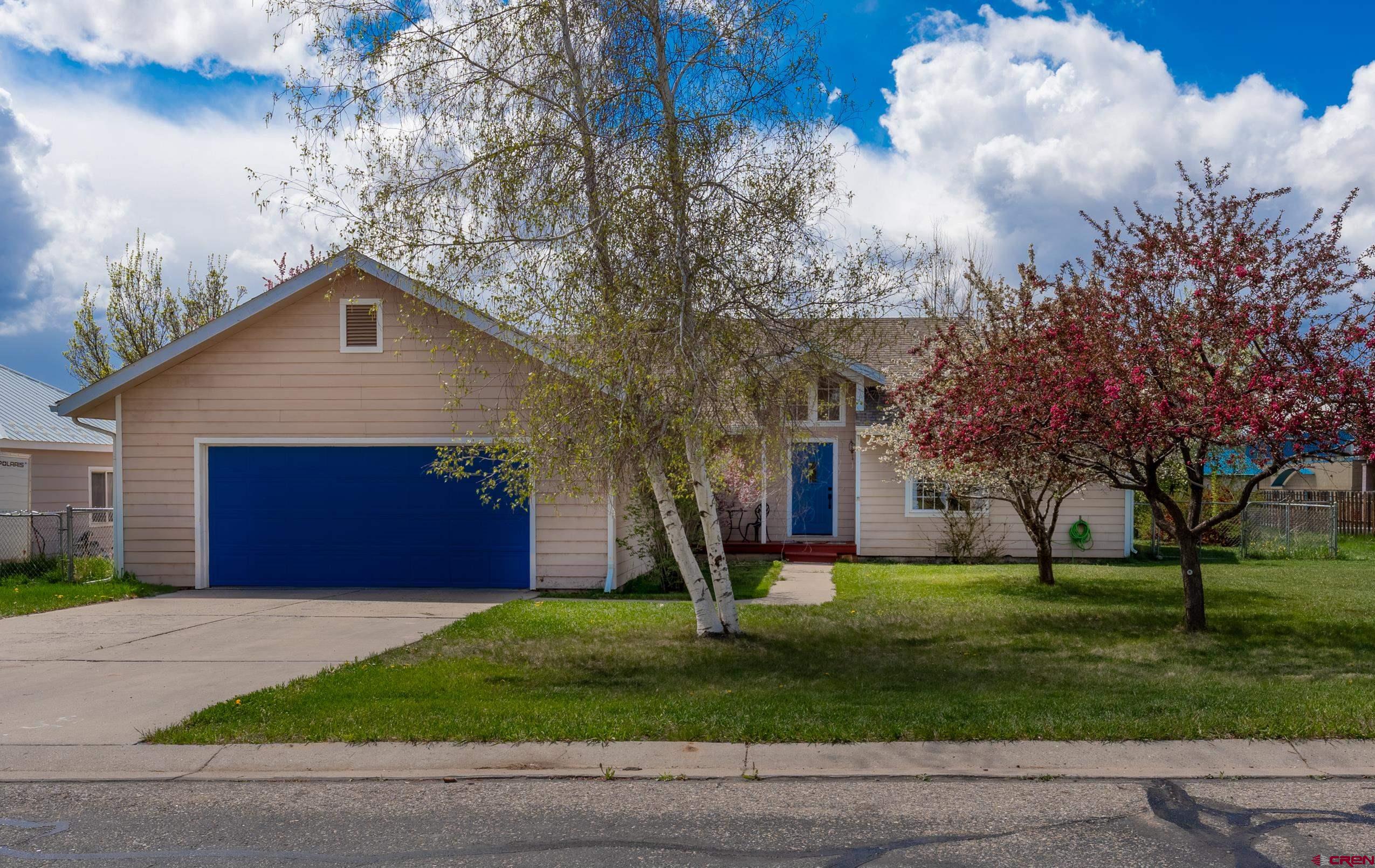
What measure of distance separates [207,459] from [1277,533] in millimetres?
20754

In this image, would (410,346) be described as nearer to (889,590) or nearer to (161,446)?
(161,446)

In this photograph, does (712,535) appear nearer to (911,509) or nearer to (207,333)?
(207,333)

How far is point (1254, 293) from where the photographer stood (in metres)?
9.98

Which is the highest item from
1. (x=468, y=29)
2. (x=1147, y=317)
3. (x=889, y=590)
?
(x=468, y=29)

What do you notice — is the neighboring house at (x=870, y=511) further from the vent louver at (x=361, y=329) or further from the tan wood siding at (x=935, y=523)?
the vent louver at (x=361, y=329)

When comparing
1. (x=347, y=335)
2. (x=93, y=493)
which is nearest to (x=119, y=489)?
(x=347, y=335)

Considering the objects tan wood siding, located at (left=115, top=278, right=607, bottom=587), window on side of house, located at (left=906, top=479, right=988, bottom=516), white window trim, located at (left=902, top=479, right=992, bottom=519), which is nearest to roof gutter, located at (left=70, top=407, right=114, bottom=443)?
tan wood siding, located at (left=115, top=278, right=607, bottom=587)

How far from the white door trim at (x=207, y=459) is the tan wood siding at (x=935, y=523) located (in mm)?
8196

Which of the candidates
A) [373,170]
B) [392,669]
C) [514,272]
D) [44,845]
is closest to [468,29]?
[373,170]

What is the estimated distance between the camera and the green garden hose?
20.8 m

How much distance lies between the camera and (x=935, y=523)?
21.1 meters

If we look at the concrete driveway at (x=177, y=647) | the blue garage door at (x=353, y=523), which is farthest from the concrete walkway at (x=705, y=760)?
the blue garage door at (x=353, y=523)

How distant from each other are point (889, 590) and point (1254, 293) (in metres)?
7.02

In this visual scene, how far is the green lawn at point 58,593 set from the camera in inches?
542
